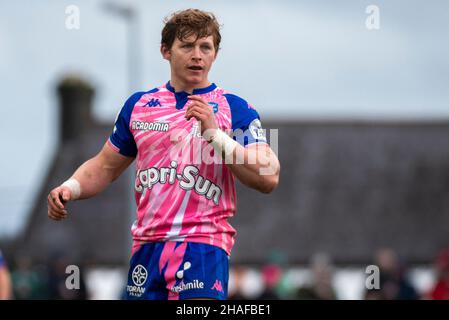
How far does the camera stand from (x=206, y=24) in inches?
303

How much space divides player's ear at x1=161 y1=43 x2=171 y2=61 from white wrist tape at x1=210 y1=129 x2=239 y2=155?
702 mm

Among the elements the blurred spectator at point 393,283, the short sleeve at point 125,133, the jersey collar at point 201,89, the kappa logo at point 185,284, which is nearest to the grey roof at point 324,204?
the blurred spectator at point 393,283

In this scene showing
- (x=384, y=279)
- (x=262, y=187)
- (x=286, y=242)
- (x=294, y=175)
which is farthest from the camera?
(x=294, y=175)

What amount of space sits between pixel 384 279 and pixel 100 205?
34.3m

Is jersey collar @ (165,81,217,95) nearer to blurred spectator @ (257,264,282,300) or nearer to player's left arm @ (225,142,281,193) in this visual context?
player's left arm @ (225,142,281,193)

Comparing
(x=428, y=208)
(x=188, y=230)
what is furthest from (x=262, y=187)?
(x=428, y=208)

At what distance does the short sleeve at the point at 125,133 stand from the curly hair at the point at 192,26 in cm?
46

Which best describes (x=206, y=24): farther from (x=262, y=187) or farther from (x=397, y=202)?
(x=397, y=202)

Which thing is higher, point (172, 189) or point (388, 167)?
point (172, 189)

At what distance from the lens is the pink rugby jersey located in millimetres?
7625

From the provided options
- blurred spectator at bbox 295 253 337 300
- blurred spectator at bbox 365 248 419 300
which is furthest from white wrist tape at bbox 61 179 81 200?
blurred spectator at bbox 365 248 419 300

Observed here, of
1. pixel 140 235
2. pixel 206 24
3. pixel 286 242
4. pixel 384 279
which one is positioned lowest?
pixel 286 242

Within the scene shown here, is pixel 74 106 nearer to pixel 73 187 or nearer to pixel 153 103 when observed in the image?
pixel 73 187

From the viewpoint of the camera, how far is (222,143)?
7.41 meters
